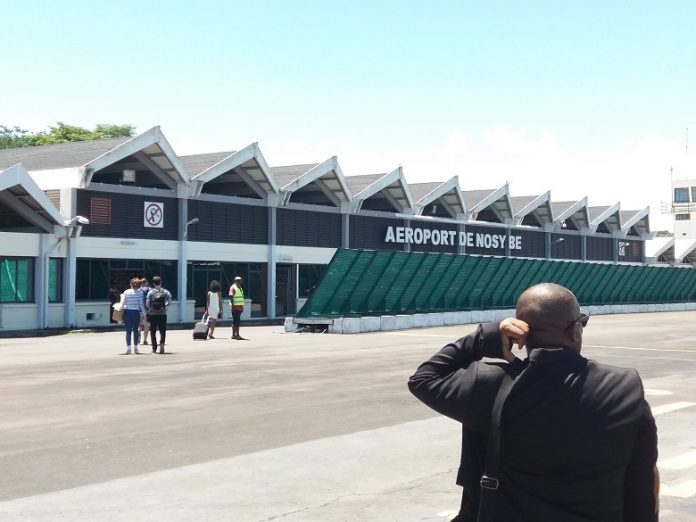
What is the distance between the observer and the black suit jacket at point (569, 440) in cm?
274

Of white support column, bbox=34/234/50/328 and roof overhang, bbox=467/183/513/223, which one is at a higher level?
roof overhang, bbox=467/183/513/223

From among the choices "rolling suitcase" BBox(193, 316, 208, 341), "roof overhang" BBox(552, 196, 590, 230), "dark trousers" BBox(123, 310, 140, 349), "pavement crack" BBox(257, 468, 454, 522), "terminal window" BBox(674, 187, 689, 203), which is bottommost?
"pavement crack" BBox(257, 468, 454, 522)

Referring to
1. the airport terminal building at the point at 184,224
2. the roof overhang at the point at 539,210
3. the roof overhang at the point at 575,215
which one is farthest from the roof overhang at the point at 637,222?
the airport terminal building at the point at 184,224

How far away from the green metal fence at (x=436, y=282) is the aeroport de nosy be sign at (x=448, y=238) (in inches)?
342

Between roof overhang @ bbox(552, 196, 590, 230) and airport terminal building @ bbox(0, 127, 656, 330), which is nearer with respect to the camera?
airport terminal building @ bbox(0, 127, 656, 330)

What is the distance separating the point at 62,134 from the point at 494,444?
7347 centimetres

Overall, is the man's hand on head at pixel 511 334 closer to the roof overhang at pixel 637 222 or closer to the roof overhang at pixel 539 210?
the roof overhang at pixel 539 210

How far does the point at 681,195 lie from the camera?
125 meters

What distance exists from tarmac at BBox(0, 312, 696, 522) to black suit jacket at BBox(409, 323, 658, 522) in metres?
3.72

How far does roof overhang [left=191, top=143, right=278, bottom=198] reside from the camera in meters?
36.6

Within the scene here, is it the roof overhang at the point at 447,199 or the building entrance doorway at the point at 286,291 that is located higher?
the roof overhang at the point at 447,199

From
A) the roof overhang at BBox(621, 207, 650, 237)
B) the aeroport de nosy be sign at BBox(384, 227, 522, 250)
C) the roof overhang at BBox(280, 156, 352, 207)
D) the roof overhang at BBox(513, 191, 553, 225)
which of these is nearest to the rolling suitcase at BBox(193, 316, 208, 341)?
the roof overhang at BBox(280, 156, 352, 207)

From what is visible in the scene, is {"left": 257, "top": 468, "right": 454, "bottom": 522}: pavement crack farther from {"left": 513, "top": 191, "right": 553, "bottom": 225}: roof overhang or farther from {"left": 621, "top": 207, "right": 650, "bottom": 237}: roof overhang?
{"left": 621, "top": 207, "right": 650, "bottom": 237}: roof overhang

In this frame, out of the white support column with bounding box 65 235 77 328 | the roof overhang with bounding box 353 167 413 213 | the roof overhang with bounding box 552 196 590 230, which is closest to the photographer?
the white support column with bounding box 65 235 77 328
